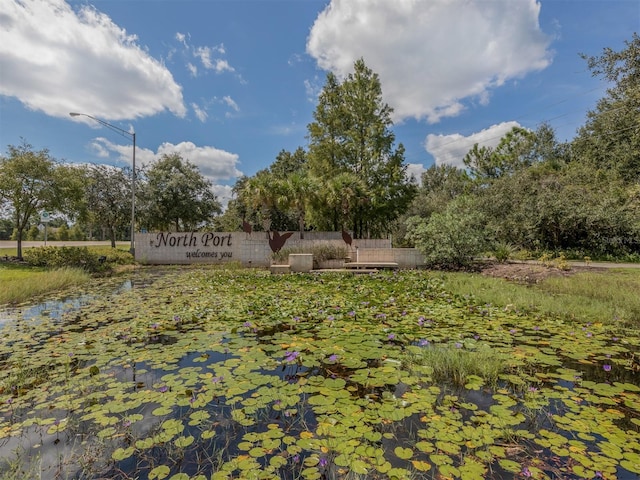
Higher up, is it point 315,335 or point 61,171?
point 61,171

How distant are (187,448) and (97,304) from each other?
624cm

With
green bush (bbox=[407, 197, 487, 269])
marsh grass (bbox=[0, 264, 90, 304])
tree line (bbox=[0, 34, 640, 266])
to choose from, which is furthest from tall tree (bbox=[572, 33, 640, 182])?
marsh grass (bbox=[0, 264, 90, 304])

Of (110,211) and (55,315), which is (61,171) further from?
(55,315)

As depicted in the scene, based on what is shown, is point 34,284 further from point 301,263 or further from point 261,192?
point 261,192

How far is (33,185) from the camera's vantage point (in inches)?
571

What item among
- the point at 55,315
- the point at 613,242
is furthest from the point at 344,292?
the point at 613,242

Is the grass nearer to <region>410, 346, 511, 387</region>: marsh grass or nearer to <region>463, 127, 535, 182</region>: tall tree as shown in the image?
<region>410, 346, 511, 387</region>: marsh grass

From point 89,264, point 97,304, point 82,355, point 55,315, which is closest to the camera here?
point 82,355

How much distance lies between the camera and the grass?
563 centimetres

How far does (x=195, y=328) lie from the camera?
5297 millimetres

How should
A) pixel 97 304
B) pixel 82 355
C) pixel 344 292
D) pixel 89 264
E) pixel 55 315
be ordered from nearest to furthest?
pixel 82 355, pixel 55 315, pixel 97 304, pixel 344 292, pixel 89 264

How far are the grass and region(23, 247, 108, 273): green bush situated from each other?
14.0 meters

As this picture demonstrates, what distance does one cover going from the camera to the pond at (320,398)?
2156mm

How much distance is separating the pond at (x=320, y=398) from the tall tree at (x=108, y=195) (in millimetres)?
21204
